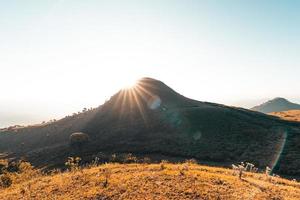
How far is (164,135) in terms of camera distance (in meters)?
77.4

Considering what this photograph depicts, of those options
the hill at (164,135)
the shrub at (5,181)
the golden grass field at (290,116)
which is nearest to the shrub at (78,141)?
the hill at (164,135)

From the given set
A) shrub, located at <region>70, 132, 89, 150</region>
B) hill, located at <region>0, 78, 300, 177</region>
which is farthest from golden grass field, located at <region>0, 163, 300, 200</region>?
shrub, located at <region>70, 132, 89, 150</region>

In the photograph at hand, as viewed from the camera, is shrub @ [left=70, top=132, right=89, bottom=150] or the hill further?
shrub @ [left=70, top=132, right=89, bottom=150]

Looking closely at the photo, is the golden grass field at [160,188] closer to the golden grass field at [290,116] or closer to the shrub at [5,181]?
the shrub at [5,181]

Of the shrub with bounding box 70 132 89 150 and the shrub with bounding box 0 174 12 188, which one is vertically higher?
the shrub with bounding box 70 132 89 150

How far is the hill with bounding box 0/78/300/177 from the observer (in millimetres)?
63625

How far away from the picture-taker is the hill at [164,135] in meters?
63.6

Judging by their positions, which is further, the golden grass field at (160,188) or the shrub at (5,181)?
the shrub at (5,181)

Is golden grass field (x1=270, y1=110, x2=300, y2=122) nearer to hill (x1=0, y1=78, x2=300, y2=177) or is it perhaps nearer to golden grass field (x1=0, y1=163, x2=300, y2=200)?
hill (x1=0, y1=78, x2=300, y2=177)

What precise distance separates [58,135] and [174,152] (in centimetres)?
4510

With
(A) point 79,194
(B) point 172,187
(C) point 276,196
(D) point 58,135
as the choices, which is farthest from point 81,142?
(C) point 276,196

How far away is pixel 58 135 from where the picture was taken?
320ft

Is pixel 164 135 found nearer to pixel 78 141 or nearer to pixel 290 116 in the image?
pixel 78 141

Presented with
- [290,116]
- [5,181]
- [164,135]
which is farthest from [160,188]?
[290,116]
